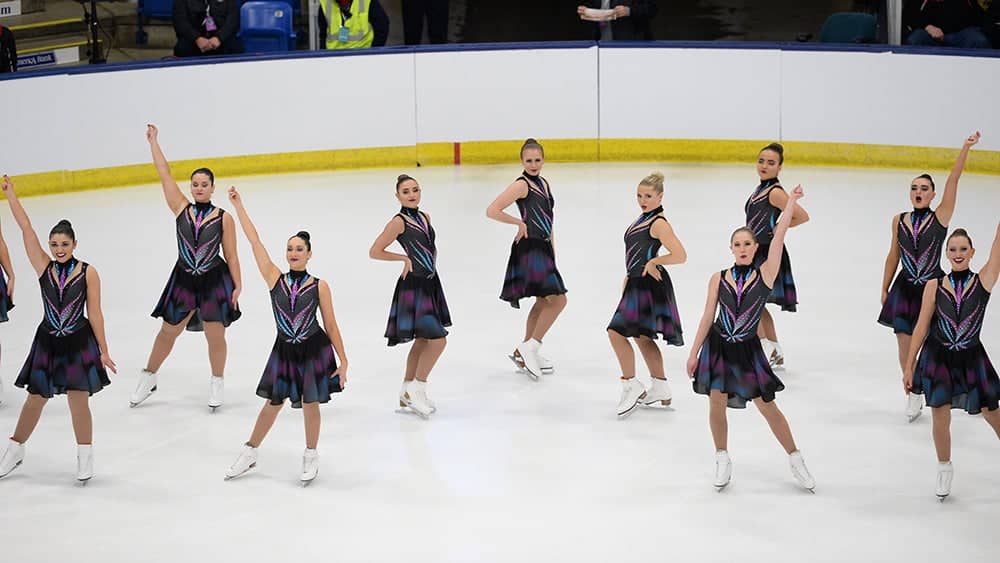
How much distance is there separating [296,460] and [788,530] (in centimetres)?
264

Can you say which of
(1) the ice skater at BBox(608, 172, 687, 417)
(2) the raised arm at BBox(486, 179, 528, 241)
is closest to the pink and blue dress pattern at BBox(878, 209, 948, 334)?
(1) the ice skater at BBox(608, 172, 687, 417)

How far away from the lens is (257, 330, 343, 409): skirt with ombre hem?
7273 millimetres

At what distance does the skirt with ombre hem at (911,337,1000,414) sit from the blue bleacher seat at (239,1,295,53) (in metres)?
10.2

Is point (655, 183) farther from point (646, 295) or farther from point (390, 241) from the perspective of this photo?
point (390, 241)

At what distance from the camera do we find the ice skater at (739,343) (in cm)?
712

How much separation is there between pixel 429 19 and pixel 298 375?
33.4 feet

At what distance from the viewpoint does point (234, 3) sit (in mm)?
15312

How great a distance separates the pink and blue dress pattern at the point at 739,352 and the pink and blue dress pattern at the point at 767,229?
1728 millimetres

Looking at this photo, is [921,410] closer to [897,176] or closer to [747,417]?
[747,417]

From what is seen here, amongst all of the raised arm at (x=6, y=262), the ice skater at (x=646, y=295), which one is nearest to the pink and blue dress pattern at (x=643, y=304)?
the ice skater at (x=646, y=295)

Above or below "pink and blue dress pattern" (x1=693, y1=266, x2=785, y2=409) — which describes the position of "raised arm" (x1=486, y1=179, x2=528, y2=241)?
above

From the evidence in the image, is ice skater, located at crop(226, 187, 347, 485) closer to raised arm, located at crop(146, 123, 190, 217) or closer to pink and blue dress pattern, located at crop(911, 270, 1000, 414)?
raised arm, located at crop(146, 123, 190, 217)

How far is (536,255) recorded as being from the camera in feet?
29.6

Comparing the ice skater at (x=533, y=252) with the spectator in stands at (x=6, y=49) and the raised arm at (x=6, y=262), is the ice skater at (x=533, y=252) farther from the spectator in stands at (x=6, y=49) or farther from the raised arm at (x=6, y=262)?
the spectator in stands at (x=6, y=49)
